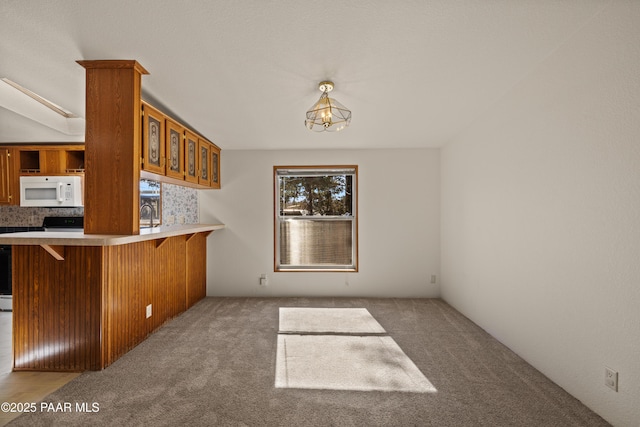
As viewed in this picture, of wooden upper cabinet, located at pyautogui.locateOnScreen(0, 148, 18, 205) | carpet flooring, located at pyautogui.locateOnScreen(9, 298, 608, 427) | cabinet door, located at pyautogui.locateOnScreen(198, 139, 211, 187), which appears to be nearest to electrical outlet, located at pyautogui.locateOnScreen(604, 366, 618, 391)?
carpet flooring, located at pyautogui.locateOnScreen(9, 298, 608, 427)

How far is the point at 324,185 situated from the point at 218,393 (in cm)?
311

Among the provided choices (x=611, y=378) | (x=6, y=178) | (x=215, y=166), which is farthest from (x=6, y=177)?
(x=611, y=378)

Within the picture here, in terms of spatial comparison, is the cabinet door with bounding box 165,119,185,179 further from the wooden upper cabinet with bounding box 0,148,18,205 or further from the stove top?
the wooden upper cabinet with bounding box 0,148,18,205

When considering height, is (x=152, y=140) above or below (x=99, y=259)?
above

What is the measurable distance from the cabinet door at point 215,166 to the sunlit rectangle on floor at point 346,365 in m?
2.32

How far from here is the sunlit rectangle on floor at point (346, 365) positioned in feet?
6.91

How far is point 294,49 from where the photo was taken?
2.23 meters

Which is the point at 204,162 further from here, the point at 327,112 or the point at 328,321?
the point at 328,321

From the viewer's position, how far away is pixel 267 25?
199 cm

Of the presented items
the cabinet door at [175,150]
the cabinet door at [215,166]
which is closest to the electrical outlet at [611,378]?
the cabinet door at [175,150]

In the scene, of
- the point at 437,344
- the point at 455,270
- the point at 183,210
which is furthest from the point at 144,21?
the point at 455,270

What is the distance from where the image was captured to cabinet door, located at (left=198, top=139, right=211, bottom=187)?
3771 mm

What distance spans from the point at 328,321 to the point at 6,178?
16.0 feet

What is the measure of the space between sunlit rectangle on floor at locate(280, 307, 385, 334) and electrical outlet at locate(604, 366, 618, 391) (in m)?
1.70
